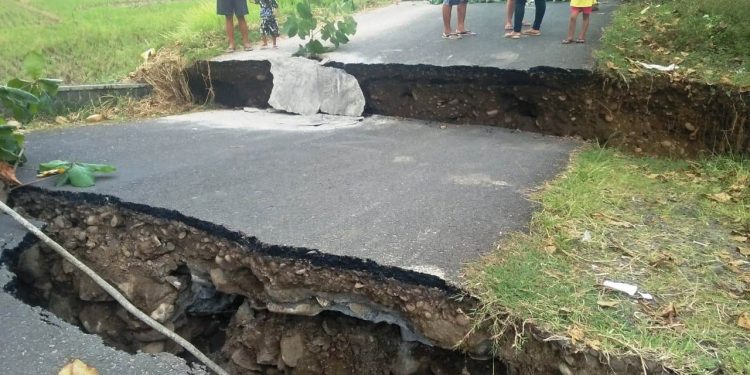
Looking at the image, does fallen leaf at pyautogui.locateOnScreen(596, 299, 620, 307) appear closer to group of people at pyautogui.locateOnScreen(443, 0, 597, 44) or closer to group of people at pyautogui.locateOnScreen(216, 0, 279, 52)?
group of people at pyautogui.locateOnScreen(443, 0, 597, 44)

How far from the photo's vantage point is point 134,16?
9.34m

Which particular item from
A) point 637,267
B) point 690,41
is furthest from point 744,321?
point 690,41

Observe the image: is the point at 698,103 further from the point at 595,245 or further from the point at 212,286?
the point at 212,286

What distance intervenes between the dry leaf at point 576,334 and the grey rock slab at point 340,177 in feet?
2.01

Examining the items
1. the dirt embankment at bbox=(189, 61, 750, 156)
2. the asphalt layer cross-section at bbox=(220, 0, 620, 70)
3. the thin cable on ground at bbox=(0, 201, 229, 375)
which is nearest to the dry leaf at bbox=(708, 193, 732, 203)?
the dirt embankment at bbox=(189, 61, 750, 156)

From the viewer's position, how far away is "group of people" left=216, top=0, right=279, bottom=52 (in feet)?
22.5

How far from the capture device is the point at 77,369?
2.49 m

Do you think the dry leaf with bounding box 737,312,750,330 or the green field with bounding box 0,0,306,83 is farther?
the green field with bounding box 0,0,306,83

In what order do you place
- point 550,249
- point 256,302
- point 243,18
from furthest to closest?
point 243,18, point 256,302, point 550,249

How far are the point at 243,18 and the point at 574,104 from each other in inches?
171

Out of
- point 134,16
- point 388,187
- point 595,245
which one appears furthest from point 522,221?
point 134,16

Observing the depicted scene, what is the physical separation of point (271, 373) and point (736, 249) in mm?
2736

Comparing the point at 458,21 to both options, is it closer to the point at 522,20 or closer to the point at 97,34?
the point at 522,20

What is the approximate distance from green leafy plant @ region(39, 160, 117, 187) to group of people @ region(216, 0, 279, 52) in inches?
129
